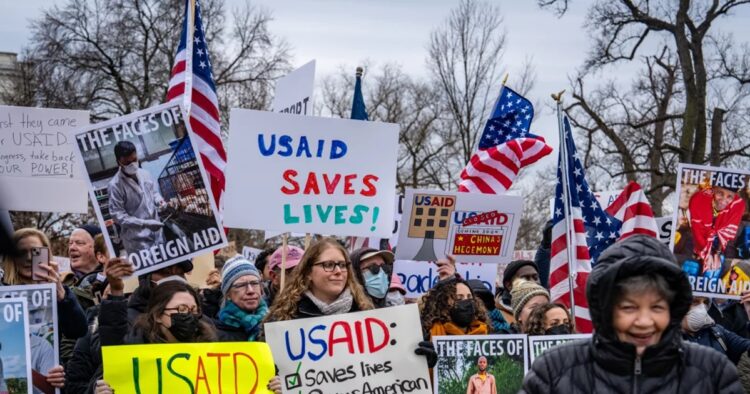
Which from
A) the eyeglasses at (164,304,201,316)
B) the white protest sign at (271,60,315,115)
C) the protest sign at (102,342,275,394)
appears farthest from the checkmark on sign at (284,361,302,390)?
Answer: the white protest sign at (271,60,315,115)

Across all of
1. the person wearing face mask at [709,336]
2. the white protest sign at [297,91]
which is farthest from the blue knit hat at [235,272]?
the person wearing face mask at [709,336]

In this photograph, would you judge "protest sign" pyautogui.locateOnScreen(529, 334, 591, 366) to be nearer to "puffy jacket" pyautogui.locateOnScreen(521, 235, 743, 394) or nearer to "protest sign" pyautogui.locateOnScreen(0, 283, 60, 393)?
"protest sign" pyautogui.locateOnScreen(0, 283, 60, 393)

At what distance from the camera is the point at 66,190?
739 centimetres

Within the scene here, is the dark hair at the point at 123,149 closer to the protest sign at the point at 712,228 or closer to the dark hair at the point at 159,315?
the dark hair at the point at 159,315

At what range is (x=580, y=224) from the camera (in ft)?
24.8

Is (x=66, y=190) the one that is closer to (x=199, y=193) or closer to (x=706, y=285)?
(x=199, y=193)

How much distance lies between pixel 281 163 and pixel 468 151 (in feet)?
71.4

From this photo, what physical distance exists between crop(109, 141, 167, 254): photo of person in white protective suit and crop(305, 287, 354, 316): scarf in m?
0.89

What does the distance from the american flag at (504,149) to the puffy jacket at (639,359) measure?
609 cm

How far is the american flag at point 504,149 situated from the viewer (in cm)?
930

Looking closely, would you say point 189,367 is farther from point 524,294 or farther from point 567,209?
point 567,209

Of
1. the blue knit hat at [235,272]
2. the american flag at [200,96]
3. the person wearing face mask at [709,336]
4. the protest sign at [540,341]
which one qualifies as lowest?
the person wearing face mask at [709,336]

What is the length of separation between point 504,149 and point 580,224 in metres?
1.90

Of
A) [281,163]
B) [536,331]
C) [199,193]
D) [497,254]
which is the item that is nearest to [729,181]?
[497,254]
